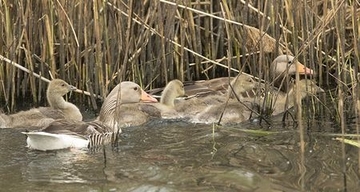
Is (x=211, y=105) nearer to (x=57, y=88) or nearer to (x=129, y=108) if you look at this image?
(x=129, y=108)

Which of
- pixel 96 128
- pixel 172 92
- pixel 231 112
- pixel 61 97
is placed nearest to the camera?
pixel 96 128

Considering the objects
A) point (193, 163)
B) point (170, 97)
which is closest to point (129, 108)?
point (170, 97)

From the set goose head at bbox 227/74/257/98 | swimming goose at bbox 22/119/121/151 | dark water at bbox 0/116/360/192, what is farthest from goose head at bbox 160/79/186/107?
swimming goose at bbox 22/119/121/151

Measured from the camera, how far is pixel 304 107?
9.87 m

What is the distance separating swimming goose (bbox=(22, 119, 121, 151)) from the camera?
8.60 m

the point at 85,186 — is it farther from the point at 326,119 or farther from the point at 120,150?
the point at 326,119

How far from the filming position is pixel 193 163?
26.1ft

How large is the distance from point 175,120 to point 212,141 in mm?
1339

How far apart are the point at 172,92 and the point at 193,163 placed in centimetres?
237

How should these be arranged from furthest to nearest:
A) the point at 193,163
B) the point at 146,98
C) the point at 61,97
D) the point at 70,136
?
the point at 61,97
the point at 146,98
the point at 70,136
the point at 193,163

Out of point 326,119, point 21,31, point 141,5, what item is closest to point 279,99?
point 326,119

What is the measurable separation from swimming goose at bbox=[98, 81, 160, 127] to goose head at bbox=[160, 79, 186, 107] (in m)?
0.18

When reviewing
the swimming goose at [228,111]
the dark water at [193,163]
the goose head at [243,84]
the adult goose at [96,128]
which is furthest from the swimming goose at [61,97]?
the goose head at [243,84]

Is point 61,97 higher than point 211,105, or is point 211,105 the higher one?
point 61,97
